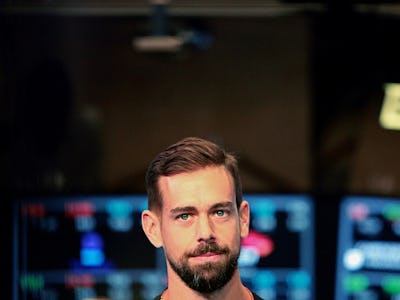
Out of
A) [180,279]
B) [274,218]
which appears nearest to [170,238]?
[180,279]

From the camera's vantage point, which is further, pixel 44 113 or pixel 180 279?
pixel 44 113

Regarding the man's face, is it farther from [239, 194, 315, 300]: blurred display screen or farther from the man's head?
[239, 194, 315, 300]: blurred display screen

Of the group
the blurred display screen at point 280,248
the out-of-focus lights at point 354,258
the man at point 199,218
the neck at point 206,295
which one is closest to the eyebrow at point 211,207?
the man at point 199,218

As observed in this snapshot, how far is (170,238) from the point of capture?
→ 2.04 metres

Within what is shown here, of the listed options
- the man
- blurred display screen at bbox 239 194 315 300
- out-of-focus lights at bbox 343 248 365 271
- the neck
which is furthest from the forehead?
out-of-focus lights at bbox 343 248 365 271

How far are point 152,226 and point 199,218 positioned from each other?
133 mm

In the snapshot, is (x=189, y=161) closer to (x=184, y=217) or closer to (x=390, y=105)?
(x=184, y=217)

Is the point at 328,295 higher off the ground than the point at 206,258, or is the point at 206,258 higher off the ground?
the point at 206,258

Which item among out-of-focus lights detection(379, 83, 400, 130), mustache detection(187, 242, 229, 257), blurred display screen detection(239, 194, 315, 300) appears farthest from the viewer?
out-of-focus lights detection(379, 83, 400, 130)

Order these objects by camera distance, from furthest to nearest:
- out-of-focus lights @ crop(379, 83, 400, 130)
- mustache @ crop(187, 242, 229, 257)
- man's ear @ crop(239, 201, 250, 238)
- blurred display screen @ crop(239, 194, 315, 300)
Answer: out-of-focus lights @ crop(379, 83, 400, 130), blurred display screen @ crop(239, 194, 315, 300), man's ear @ crop(239, 201, 250, 238), mustache @ crop(187, 242, 229, 257)

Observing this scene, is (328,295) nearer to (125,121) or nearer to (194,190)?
(125,121)

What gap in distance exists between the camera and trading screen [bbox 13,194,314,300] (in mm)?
4316

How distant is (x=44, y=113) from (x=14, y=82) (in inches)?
6.3

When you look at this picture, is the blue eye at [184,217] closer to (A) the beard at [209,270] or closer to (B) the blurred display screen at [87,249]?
(A) the beard at [209,270]
